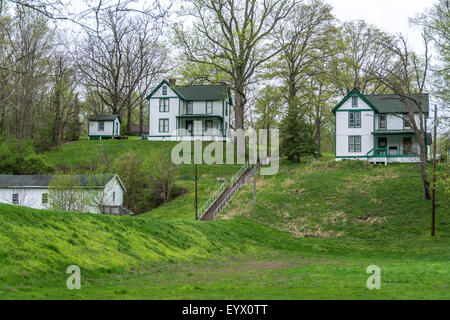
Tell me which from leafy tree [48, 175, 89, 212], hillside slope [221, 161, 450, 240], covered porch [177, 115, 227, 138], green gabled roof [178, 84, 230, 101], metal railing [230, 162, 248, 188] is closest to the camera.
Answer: hillside slope [221, 161, 450, 240]

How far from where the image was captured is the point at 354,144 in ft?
163

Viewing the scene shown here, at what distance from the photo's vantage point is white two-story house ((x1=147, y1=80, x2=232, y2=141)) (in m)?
60.2

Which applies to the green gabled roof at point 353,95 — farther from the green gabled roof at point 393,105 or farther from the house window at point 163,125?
the house window at point 163,125

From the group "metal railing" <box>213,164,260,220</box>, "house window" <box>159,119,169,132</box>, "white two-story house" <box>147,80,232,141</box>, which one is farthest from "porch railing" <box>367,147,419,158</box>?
"house window" <box>159,119,169,132</box>

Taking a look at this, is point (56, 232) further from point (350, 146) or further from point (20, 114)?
point (20, 114)

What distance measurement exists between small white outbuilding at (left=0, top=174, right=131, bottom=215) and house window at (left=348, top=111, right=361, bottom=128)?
84.3 feet

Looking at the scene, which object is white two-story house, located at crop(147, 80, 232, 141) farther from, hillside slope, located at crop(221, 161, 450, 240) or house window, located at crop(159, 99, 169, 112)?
hillside slope, located at crop(221, 161, 450, 240)

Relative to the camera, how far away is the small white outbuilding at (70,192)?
111 feet

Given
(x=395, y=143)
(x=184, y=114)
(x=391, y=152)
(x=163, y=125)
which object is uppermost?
(x=184, y=114)

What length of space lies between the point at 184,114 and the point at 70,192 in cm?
2981

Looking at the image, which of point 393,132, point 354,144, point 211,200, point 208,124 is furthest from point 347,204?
point 208,124

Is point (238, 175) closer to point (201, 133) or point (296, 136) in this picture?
point (296, 136)

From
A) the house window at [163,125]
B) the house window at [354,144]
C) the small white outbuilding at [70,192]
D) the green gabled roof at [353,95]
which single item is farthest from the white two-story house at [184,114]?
the small white outbuilding at [70,192]
